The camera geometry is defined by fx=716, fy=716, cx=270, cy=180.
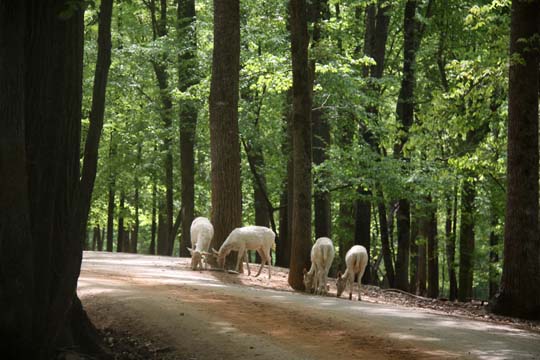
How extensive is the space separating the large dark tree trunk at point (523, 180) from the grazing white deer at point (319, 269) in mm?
4214

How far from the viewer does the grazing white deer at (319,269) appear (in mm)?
17531

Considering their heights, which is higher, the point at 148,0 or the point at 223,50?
the point at 148,0

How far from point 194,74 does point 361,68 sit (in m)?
7.57

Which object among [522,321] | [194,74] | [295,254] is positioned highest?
[194,74]

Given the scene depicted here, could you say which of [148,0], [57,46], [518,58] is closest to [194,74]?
[148,0]

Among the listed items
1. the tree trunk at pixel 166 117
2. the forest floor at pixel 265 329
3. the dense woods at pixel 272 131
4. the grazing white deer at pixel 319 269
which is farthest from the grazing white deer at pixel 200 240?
the tree trunk at pixel 166 117

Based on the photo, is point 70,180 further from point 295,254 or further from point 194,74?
point 194,74

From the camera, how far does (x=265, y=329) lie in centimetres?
1036

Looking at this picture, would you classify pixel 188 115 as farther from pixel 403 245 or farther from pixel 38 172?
pixel 38 172

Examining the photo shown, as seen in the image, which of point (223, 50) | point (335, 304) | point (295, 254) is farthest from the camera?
point (223, 50)

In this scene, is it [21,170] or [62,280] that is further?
[62,280]

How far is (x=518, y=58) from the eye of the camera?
49.4 feet

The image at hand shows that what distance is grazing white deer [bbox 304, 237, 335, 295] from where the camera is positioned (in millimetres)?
17531

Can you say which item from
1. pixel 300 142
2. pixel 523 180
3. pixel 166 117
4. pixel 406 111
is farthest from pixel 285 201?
pixel 523 180
